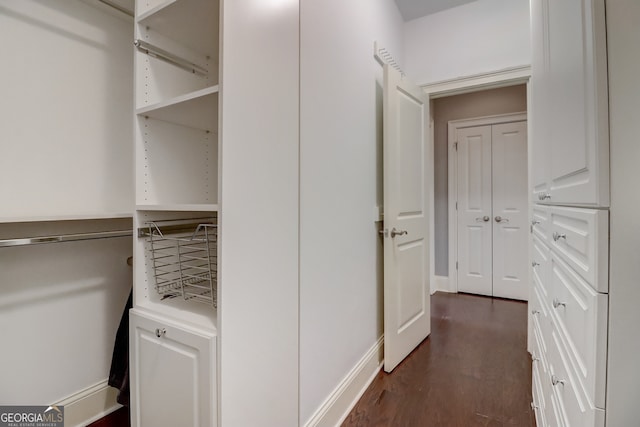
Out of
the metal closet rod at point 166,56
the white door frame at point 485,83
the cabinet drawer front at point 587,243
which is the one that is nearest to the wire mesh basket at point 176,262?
A: the metal closet rod at point 166,56

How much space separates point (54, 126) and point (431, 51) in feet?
9.34

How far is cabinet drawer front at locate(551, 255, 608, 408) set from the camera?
585 millimetres

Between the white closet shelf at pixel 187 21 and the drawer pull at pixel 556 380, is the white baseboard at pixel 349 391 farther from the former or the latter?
the white closet shelf at pixel 187 21

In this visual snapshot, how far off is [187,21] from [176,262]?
3.21 ft

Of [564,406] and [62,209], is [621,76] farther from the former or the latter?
[62,209]

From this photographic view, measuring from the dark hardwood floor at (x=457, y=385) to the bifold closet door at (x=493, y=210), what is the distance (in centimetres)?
88

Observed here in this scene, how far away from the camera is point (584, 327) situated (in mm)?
682

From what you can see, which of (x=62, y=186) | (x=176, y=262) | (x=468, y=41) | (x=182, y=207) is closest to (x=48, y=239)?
(x=62, y=186)

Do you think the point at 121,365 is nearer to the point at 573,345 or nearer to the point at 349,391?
the point at 349,391

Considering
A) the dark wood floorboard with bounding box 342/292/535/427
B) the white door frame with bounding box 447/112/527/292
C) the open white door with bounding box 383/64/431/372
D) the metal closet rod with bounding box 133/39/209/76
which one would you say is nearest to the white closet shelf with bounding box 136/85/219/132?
the metal closet rod with bounding box 133/39/209/76

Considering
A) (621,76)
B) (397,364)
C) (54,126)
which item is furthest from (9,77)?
(397,364)

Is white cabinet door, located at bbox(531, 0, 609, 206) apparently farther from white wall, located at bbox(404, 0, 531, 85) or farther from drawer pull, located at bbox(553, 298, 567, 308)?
white wall, located at bbox(404, 0, 531, 85)

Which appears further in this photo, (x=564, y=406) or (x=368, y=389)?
(x=368, y=389)

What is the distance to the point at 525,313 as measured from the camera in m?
3.23
